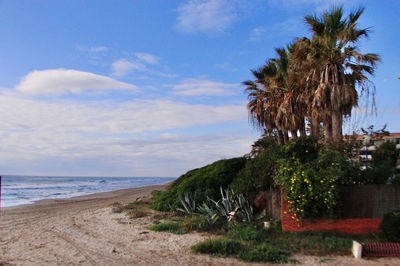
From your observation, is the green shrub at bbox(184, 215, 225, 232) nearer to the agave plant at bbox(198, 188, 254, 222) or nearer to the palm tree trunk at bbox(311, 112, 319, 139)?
the agave plant at bbox(198, 188, 254, 222)

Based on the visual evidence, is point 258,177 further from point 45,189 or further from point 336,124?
point 45,189

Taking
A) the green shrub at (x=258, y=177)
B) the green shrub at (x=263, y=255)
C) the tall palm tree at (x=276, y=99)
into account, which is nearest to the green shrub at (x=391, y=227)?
the green shrub at (x=263, y=255)

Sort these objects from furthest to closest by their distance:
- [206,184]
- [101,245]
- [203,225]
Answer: [206,184], [203,225], [101,245]

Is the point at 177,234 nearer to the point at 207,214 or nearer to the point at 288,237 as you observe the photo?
the point at 207,214

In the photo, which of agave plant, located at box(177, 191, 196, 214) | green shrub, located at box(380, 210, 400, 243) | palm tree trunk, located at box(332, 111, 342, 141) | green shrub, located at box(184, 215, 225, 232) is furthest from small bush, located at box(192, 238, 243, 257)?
palm tree trunk, located at box(332, 111, 342, 141)

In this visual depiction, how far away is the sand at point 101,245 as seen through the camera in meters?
7.15

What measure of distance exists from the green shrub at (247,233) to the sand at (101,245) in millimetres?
844

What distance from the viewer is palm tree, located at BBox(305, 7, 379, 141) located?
13336 mm

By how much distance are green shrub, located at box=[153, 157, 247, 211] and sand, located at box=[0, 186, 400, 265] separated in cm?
167

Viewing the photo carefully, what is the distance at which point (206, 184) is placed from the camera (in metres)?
13.7

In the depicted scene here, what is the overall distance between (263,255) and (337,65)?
9930mm

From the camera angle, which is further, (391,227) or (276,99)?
(276,99)

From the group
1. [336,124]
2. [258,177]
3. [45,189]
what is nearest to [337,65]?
[336,124]

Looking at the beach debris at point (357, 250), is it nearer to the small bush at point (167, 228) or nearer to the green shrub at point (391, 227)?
the green shrub at point (391, 227)
